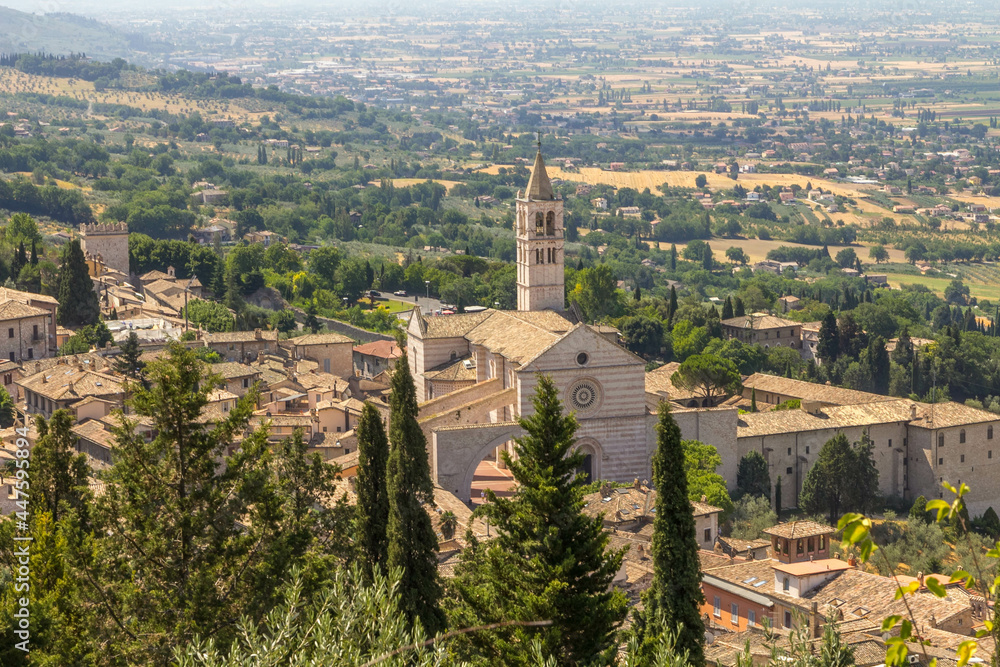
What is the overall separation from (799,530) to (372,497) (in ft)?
46.2

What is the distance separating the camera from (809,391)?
181 ft

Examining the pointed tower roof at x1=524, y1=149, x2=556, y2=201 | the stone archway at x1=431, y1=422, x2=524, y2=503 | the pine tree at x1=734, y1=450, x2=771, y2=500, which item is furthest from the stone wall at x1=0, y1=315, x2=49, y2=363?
the pine tree at x1=734, y1=450, x2=771, y2=500

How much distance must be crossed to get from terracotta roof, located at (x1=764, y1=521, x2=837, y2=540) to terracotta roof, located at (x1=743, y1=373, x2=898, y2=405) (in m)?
15.0

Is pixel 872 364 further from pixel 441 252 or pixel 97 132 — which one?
pixel 97 132

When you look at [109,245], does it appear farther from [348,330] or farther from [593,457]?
[593,457]

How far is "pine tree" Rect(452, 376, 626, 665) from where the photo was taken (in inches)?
785

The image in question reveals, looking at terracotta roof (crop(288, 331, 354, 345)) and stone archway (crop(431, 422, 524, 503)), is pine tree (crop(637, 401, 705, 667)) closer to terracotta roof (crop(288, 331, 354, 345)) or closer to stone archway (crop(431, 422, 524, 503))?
stone archway (crop(431, 422, 524, 503))

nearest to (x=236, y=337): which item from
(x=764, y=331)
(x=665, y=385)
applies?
(x=665, y=385)

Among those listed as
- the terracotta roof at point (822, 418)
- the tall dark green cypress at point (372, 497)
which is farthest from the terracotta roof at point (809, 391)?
the tall dark green cypress at point (372, 497)

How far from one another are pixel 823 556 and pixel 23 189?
83.6 metres

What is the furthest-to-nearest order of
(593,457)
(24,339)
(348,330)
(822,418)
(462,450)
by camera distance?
(348,330), (24,339), (822,418), (593,457), (462,450)

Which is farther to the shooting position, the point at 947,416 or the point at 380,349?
the point at 380,349

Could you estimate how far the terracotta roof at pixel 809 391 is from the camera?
52.9 metres

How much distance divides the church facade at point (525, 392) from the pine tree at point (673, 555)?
1641 cm
